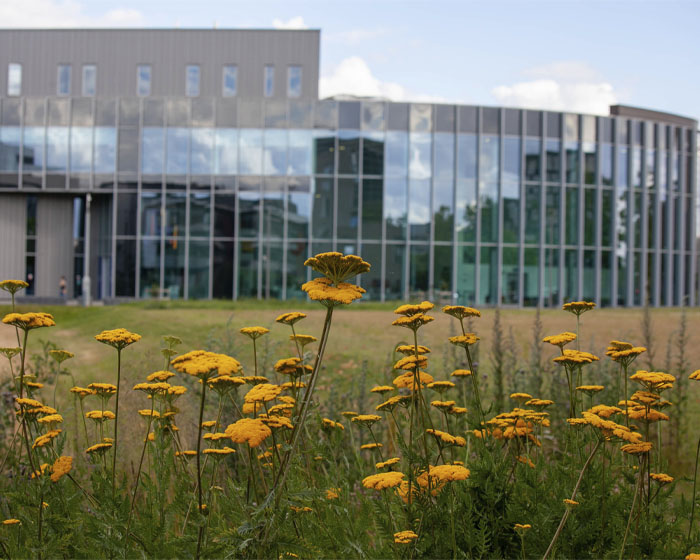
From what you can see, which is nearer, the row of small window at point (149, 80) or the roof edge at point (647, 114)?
the row of small window at point (149, 80)

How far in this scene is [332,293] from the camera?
2.07 metres

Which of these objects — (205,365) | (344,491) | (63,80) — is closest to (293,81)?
(63,80)

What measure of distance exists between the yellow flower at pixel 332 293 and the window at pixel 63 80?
3920 cm

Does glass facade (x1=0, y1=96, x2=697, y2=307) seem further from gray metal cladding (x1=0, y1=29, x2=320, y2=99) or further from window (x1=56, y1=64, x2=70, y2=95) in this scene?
gray metal cladding (x1=0, y1=29, x2=320, y2=99)

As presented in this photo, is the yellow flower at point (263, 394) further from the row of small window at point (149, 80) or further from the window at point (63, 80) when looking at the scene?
the window at point (63, 80)

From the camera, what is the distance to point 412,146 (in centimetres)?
2973

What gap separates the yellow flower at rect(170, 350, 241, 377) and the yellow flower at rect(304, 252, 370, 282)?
15.5 inches

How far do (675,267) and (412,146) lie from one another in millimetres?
15105

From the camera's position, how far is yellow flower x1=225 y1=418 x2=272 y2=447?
6.89 ft

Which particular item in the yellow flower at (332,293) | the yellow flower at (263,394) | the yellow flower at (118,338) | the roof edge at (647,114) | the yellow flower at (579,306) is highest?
the roof edge at (647,114)

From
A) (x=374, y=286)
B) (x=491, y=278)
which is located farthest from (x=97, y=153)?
(x=491, y=278)

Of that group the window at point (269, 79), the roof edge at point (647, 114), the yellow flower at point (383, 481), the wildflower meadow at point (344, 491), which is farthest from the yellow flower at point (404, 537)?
the roof edge at point (647, 114)

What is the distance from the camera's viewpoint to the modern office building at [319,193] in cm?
2941

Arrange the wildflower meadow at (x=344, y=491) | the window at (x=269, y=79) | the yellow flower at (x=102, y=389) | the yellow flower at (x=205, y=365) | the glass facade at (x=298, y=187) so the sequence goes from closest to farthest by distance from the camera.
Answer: the yellow flower at (x=205, y=365), the wildflower meadow at (x=344, y=491), the yellow flower at (x=102, y=389), the glass facade at (x=298, y=187), the window at (x=269, y=79)
